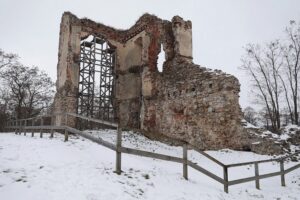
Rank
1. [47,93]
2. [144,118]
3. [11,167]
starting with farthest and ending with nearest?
[47,93] → [144,118] → [11,167]

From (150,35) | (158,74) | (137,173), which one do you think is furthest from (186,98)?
(137,173)

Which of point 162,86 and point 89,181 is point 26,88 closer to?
point 162,86

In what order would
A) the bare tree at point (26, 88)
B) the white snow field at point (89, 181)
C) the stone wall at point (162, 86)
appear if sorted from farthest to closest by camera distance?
the bare tree at point (26, 88), the stone wall at point (162, 86), the white snow field at point (89, 181)

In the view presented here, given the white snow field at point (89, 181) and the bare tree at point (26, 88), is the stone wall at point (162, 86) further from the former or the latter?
the bare tree at point (26, 88)

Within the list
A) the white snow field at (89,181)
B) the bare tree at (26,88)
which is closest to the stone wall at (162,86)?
the white snow field at (89,181)

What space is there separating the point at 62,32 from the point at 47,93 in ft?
36.8

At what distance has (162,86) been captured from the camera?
17.5m

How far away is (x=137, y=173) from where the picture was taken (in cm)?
645

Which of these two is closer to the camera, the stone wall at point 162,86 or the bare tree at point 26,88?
the stone wall at point 162,86

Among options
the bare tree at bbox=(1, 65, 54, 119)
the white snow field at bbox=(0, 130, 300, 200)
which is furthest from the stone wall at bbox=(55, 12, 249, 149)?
the bare tree at bbox=(1, 65, 54, 119)

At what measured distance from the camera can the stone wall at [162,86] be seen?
13430 millimetres

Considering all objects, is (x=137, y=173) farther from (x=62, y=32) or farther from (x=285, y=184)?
(x=62, y=32)

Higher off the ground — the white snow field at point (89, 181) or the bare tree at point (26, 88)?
the bare tree at point (26, 88)

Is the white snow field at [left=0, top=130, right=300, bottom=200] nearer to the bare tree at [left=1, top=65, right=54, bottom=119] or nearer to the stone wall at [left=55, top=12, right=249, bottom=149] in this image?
the stone wall at [left=55, top=12, right=249, bottom=149]
